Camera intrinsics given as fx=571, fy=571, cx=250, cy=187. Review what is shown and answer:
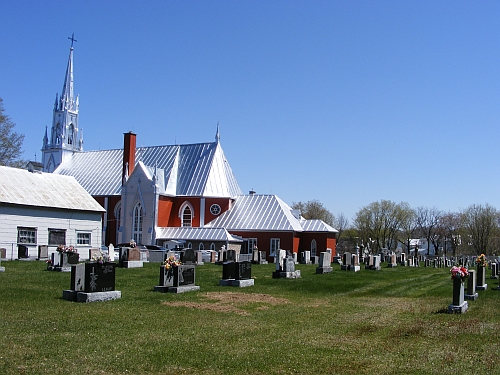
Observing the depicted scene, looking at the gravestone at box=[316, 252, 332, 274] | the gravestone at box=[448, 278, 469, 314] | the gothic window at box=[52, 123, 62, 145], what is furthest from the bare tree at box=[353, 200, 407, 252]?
the gravestone at box=[448, 278, 469, 314]

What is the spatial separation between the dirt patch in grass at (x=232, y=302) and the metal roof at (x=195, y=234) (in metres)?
30.4

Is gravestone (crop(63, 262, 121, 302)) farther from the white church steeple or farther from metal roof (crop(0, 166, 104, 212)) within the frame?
the white church steeple

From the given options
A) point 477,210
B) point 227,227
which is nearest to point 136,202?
point 227,227

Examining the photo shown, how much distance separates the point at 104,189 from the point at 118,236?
5.97 metres

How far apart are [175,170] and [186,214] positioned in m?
4.94

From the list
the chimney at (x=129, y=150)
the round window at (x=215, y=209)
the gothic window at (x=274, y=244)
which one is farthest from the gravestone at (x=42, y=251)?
the chimney at (x=129, y=150)

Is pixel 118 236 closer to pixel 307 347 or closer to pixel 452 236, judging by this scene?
pixel 307 347

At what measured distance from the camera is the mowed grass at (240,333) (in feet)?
30.6

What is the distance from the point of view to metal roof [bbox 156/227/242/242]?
4919 centimetres

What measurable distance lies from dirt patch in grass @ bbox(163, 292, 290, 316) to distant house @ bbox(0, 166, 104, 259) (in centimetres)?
2070

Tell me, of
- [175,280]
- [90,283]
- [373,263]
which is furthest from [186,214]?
[90,283]

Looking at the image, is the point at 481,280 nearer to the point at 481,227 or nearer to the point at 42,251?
the point at 42,251

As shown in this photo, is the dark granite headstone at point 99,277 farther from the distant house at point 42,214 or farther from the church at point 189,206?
the church at point 189,206

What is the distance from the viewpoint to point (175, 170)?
188ft
